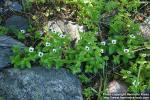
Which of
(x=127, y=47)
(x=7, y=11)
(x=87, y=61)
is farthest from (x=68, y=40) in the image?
(x=7, y=11)

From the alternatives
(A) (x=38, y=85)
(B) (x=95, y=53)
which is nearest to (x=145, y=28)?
(B) (x=95, y=53)

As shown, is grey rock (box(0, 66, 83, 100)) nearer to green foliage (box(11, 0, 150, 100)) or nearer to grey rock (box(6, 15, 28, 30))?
green foliage (box(11, 0, 150, 100))

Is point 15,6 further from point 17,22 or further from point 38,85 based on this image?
point 38,85

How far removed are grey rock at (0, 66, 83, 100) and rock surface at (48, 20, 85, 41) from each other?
0.68 metres

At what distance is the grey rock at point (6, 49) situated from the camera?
12.9 ft

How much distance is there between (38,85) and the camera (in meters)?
3.73

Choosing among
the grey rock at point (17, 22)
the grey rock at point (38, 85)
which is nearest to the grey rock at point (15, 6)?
the grey rock at point (17, 22)

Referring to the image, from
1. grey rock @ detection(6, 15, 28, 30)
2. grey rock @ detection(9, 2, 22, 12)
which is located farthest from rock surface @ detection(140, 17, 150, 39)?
grey rock @ detection(9, 2, 22, 12)

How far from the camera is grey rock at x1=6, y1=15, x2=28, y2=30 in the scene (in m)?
4.59

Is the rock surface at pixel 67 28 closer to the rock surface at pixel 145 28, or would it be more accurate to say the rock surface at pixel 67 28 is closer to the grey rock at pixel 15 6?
the grey rock at pixel 15 6

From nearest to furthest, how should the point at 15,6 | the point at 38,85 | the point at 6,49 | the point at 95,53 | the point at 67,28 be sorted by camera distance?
1. the point at 38,85
2. the point at 95,53
3. the point at 6,49
4. the point at 67,28
5. the point at 15,6

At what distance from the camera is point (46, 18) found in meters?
4.67

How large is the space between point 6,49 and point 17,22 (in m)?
0.68

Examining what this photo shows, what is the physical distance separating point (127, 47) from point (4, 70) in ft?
4.56
